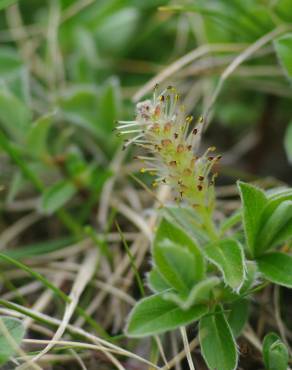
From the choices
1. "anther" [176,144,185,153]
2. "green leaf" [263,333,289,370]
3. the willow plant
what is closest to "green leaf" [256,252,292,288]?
the willow plant

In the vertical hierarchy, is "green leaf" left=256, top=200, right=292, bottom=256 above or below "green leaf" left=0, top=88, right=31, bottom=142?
below

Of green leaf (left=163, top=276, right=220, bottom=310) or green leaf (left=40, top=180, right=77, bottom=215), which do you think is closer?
green leaf (left=163, top=276, right=220, bottom=310)

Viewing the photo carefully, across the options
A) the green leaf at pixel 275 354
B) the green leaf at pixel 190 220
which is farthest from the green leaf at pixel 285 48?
the green leaf at pixel 275 354

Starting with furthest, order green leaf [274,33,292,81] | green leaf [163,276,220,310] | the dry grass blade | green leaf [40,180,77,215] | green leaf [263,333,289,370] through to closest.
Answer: green leaf [40,180,77,215], green leaf [274,33,292,81], the dry grass blade, green leaf [263,333,289,370], green leaf [163,276,220,310]

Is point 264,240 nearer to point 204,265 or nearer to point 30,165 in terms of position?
point 204,265

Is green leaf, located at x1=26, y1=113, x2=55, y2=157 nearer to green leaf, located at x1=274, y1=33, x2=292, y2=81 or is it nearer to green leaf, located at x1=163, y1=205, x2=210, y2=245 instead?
green leaf, located at x1=163, y1=205, x2=210, y2=245

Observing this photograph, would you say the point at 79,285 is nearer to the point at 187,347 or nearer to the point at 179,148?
the point at 187,347

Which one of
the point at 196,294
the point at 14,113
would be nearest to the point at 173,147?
the point at 196,294
